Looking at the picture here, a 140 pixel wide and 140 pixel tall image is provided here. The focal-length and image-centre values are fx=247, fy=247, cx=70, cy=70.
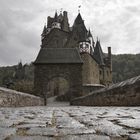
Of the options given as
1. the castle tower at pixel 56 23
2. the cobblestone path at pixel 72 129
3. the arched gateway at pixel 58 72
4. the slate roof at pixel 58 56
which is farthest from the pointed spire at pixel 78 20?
the cobblestone path at pixel 72 129

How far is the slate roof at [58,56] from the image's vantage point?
28866 mm

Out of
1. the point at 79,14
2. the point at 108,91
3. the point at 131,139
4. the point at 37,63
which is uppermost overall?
the point at 79,14

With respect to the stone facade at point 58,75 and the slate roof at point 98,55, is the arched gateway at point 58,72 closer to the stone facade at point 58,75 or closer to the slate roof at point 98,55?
the stone facade at point 58,75

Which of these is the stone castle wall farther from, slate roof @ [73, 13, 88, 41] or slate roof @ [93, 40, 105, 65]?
slate roof @ [93, 40, 105, 65]

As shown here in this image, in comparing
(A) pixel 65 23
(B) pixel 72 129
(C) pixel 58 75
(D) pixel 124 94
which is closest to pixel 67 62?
(C) pixel 58 75

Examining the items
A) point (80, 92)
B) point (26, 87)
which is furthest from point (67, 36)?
point (80, 92)

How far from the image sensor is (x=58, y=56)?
100 feet

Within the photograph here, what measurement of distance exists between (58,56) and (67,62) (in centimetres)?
249

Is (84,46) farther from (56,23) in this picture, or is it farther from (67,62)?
(67,62)

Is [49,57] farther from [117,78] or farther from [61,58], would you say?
[117,78]

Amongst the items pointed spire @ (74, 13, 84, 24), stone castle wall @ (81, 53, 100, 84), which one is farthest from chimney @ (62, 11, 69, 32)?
stone castle wall @ (81, 53, 100, 84)

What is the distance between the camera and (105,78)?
175 ft

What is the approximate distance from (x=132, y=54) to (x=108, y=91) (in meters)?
82.3

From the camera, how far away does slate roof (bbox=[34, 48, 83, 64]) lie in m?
28.9
